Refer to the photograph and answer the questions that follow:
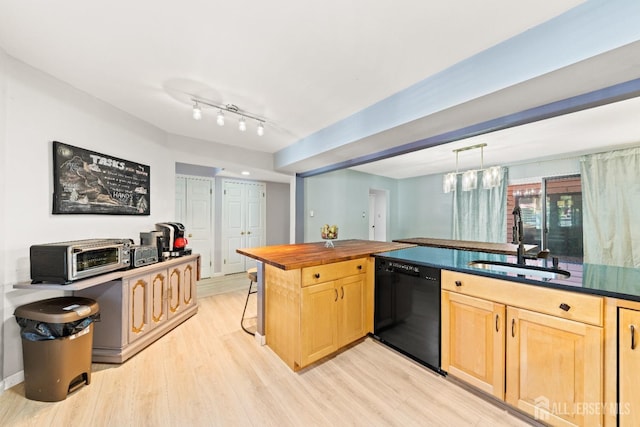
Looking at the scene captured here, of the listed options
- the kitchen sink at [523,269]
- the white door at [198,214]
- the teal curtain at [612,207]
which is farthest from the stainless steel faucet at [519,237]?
the white door at [198,214]

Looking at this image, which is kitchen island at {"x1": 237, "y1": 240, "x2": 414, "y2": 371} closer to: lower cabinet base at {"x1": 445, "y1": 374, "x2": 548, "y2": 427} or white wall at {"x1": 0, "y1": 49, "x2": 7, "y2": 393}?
lower cabinet base at {"x1": 445, "y1": 374, "x2": 548, "y2": 427}

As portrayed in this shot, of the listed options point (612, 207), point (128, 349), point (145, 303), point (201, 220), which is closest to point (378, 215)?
point (612, 207)

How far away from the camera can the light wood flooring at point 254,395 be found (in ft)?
4.89

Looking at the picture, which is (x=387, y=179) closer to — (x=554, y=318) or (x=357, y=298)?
(x=357, y=298)

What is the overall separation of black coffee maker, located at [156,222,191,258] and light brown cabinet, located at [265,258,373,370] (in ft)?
4.20

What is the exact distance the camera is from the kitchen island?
1.90 meters

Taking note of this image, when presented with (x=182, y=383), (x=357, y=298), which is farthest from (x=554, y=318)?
(x=182, y=383)

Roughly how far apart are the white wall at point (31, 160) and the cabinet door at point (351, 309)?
2.45m

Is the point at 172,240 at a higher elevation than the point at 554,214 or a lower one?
lower

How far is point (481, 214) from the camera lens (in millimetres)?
4785

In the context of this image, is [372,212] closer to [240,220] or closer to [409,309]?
[240,220]

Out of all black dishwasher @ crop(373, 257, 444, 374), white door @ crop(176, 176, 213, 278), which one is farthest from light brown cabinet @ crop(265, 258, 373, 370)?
white door @ crop(176, 176, 213, 278)

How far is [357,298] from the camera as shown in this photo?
2.30 metres

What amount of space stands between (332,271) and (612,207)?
4479 millimetres
